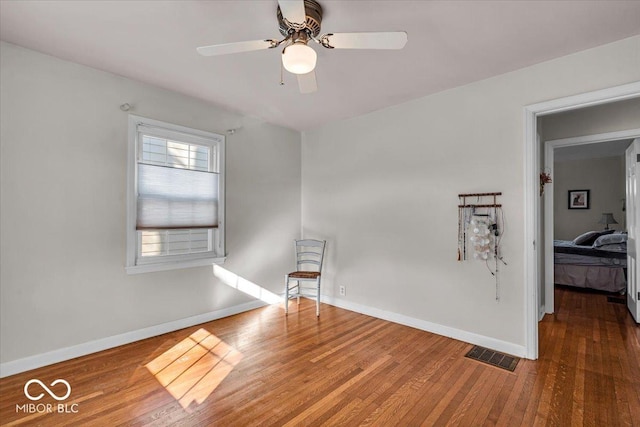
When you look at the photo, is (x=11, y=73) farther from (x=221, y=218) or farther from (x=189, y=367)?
(x=189, y=367)

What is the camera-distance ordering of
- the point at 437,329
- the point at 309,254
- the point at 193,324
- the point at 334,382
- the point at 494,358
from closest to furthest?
the point at 334,382 < the point at 494,358 < the point at 437,329 < the point at 193,324 < the point at 309,254

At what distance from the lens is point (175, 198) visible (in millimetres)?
3377

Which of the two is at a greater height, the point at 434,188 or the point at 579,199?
the point at 579,199

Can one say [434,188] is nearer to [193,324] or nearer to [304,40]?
[304,40]

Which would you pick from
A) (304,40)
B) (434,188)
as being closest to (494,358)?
(434,188)

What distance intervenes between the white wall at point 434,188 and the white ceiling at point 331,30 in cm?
24

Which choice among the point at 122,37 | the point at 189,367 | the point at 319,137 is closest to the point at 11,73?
the point at 122,37

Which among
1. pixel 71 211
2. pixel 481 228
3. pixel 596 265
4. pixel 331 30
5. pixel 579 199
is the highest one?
pixel 331 30

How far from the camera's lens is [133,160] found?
307cm

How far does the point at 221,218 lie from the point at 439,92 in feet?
9.59

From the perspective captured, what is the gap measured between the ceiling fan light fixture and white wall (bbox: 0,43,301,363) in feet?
7.14

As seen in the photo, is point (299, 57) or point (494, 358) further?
point (494, 358)

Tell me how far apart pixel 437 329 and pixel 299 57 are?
300cm
